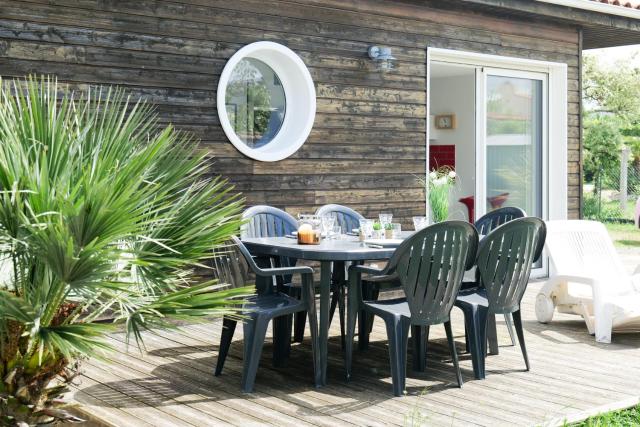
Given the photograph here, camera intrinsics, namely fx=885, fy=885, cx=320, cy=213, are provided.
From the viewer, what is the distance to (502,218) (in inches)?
256

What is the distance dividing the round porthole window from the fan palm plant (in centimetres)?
352

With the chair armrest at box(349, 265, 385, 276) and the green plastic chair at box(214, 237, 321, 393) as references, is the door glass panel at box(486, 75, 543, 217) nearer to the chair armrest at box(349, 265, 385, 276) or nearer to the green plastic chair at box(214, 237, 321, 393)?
the chair armrest at box(349, 265, 385, 276)

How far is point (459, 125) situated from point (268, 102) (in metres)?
3.62

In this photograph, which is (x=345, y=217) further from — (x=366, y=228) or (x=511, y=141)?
(x=511, y=141)

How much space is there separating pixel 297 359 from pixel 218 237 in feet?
7.05

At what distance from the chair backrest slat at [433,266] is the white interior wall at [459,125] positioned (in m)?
5.18

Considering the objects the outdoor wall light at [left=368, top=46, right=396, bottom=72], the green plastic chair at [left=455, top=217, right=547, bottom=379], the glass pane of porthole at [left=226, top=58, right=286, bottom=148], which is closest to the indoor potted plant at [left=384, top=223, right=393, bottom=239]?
the green plastic chair at [left=455, top=217, right=547, bottom=379]

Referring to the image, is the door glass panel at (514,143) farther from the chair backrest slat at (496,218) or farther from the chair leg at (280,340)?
the chair leg at (280,340)

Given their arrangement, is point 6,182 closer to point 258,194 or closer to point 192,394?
point 192,394

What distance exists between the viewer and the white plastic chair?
595 cm

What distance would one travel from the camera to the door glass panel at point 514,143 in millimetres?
9109

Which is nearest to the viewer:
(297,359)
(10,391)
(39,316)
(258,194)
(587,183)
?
(39,316)

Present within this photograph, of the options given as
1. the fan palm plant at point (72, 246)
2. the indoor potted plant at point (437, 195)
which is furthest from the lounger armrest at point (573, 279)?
the fan palm plant at point (72, 246)

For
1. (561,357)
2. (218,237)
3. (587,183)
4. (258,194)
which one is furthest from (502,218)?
(587,183)
